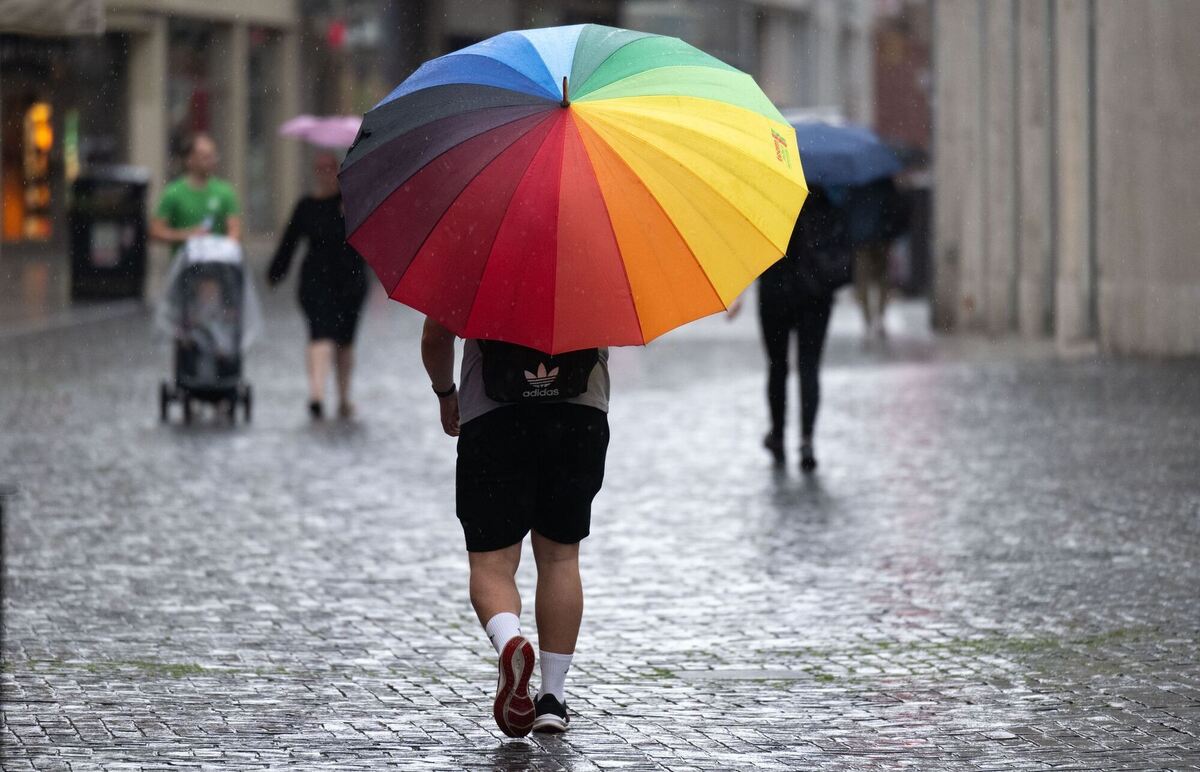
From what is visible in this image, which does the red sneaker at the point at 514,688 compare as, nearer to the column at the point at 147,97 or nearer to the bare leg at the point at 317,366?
the bare leg at the point at 317,366

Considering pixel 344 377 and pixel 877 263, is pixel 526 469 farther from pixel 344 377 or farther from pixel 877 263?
pixel 877 263

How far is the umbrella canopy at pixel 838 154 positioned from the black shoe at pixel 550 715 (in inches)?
219

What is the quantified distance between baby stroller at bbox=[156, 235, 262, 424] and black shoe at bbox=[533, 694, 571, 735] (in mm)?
8565

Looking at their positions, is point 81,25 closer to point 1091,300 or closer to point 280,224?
point 1091,300

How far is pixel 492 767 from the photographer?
5.43 m

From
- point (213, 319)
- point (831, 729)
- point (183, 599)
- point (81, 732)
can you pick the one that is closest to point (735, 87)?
point (831, 729)

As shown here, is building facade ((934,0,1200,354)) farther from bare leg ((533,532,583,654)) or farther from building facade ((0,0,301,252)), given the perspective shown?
building facade ((0,0,301,252))

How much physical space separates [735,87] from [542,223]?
2.27 ft

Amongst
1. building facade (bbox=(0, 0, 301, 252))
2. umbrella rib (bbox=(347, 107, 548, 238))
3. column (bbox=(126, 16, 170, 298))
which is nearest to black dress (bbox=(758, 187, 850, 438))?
umbrella rib (bbox=(347, 107, 548, 238))

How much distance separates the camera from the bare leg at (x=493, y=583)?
582 centimetres

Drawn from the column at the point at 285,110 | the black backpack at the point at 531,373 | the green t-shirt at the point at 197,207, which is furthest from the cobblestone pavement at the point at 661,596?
the column at the point at 285,110

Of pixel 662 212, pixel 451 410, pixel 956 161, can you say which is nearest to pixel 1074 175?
pixel 956 161

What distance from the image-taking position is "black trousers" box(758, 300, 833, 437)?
37.6 ft

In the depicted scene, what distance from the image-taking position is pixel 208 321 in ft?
46.8
